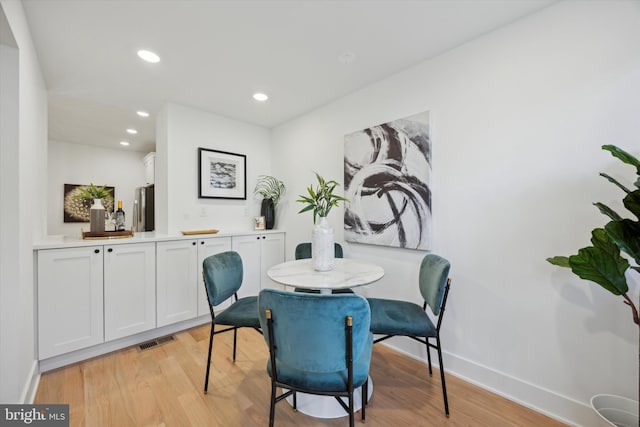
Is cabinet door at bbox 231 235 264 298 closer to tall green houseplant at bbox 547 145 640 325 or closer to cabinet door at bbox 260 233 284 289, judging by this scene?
cabinet door at bbox 260 233 284 289

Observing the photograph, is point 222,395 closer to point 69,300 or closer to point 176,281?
point 176,281

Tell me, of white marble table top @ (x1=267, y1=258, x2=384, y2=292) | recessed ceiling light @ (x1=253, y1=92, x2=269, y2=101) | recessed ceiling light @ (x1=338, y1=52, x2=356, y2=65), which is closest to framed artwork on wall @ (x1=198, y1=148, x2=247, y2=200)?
recessed ceiling light @ (x1=253, y1=92, x2=269, y2=101)

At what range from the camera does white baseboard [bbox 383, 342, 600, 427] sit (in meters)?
1.51

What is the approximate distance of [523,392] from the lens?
1695mm

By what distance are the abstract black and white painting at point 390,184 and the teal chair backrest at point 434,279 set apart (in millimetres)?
288

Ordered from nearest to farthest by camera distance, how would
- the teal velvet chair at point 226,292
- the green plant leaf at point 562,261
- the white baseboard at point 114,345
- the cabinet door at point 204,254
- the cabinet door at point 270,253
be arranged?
the green plant leaf at point 562,261, the teal velvet chair at point 226,292, the white baseboard at point 114,345, the cabinet door at point 204,254, the cabinet door at point 270,253

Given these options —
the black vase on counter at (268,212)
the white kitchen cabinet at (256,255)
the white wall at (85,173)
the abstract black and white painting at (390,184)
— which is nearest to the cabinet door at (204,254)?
the white kitchen cabinet at (256,255)

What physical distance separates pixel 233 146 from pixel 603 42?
341 centimetres

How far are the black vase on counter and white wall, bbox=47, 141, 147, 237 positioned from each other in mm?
3176

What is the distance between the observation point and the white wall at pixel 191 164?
2971mm

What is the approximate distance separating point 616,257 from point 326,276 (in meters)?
1.44

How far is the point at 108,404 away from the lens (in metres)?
1.73

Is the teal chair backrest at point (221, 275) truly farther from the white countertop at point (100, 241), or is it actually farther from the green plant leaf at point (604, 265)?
the green plant leaf at point (604, 265)

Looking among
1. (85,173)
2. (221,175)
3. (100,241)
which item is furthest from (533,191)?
(85,173)
